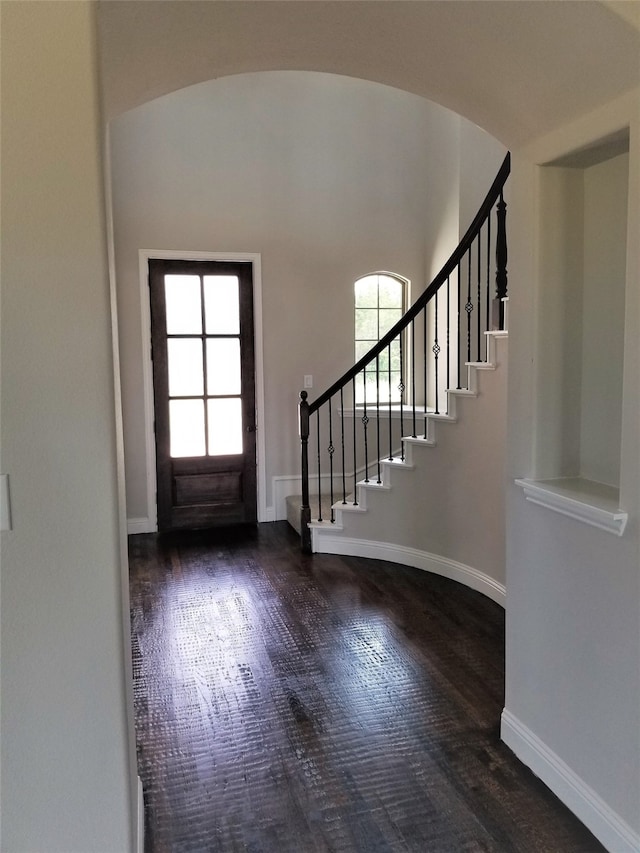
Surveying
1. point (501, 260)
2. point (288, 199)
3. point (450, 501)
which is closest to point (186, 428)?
point (288, 199)

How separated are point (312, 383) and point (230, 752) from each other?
343 centimetres

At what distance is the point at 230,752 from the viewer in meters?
2.27

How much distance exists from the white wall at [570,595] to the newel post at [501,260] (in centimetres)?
116

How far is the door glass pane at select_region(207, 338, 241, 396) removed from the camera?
5121 millimetres

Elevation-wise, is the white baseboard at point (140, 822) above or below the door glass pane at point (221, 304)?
below

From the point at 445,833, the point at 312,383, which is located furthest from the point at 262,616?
the point at 312,383

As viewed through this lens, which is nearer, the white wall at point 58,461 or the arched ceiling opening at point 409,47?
the white wall at point 58,461

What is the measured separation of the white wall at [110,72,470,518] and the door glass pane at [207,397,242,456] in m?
0.23

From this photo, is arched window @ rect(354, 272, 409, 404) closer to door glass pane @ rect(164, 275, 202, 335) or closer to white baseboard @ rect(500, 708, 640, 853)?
door glass pane @ rect(164, 275, 202, 335)

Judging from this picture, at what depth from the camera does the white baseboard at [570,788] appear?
174 centimetres

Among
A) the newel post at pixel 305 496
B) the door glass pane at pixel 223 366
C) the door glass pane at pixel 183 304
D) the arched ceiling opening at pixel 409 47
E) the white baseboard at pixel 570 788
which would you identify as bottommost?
the white baseboard at pixel 570 788

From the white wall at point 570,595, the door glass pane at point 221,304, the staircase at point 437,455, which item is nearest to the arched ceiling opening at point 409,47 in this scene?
the white wall at point 570,595

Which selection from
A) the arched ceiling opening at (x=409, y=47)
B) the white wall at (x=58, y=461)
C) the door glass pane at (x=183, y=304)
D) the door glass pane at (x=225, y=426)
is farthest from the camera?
the door glass pane at (x=225, y=426)

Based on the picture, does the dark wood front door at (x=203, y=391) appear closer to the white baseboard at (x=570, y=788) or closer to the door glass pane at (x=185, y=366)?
the door glass pane at (x=185, y=366)
